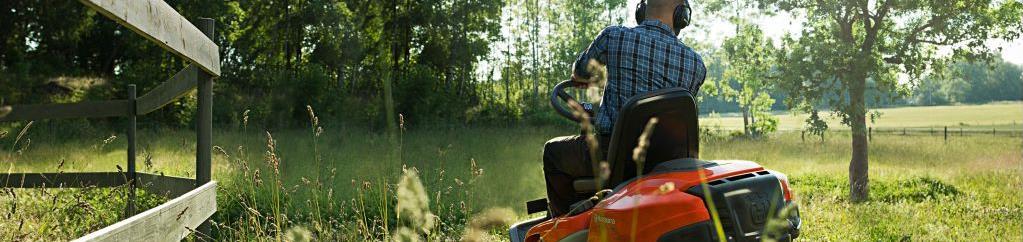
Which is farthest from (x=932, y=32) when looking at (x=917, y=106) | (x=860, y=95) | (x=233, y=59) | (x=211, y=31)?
(x=917, y=106)

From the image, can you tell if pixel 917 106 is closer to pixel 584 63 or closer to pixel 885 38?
pixel 885 38

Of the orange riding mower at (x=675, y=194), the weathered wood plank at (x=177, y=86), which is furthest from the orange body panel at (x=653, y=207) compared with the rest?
the weathered wood plank at (x=177, y=86)

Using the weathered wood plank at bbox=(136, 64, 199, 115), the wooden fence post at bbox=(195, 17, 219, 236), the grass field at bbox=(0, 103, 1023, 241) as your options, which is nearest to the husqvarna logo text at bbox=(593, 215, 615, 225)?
the grass field at bbox=(0, 103, 1023, 241)

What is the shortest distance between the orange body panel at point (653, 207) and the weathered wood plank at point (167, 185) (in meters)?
3.87

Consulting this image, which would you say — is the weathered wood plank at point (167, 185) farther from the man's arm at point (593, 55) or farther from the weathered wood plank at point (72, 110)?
the man's arm at point (593, 55)

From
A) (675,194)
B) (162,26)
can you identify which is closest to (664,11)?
(675,194)

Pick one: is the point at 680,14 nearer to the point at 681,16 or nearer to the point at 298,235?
the point at 681,16

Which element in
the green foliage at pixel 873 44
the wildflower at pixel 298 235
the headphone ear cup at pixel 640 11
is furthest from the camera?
the green foliage at pixel 873 44

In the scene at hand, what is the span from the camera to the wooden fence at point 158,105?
9.78 feet

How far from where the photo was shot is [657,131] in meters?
3.23

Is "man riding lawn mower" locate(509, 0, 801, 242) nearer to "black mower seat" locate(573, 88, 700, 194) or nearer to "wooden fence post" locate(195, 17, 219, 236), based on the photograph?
"black mower seat" locate(573, 88, 700, 194)

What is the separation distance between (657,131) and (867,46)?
12.5 meters

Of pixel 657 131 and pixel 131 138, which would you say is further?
pixel 131 138

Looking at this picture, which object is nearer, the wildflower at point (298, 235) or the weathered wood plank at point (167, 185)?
the wildflower at point (298, 235)
